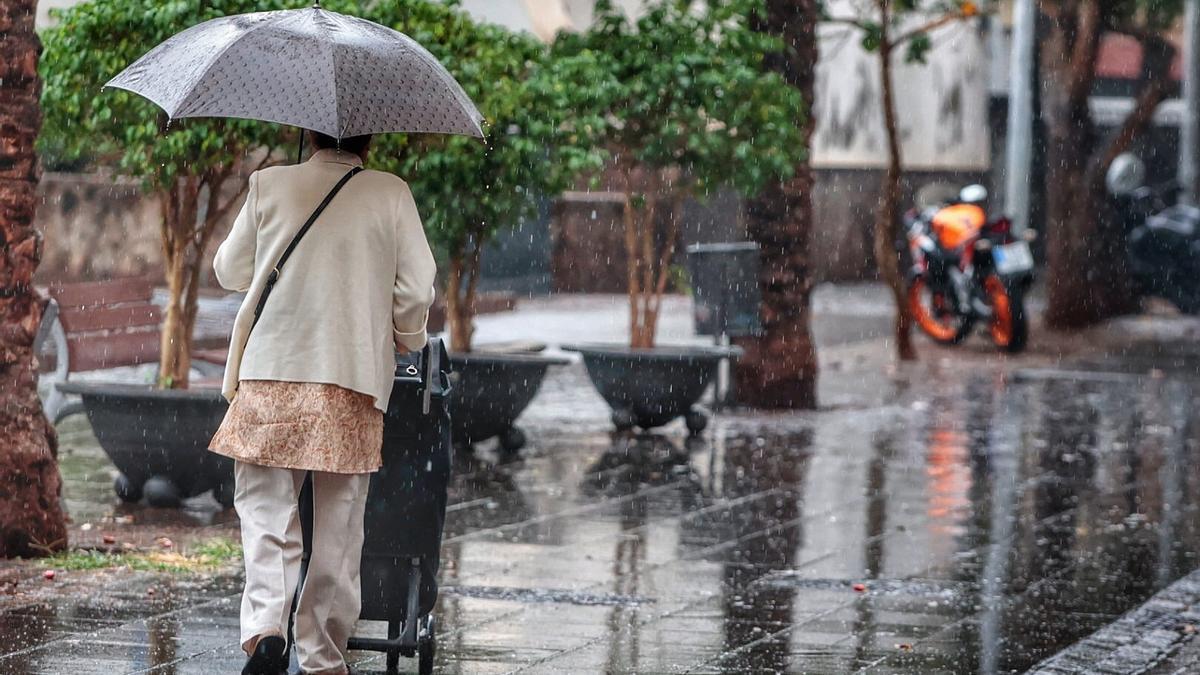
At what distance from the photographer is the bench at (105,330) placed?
10539mm

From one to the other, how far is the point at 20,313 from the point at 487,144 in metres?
3.10

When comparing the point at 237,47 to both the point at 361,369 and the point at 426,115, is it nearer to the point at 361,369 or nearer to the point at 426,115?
the point at 426,115

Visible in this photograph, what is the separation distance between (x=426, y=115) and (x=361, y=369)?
73 centimetres

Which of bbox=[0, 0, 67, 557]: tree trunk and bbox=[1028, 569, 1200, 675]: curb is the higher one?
bbox=[0, 0, 67, 557]: tree trunk

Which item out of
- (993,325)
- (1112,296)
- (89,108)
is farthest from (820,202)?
(89,108)

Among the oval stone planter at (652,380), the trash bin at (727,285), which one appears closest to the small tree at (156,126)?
the oval stone planter at (652,380)

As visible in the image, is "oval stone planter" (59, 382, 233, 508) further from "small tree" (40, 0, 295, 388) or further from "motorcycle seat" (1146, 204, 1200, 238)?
"motorcycle seat" (1146, 204, 1200, 238)

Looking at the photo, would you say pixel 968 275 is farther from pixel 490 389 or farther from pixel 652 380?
pixel 490 389

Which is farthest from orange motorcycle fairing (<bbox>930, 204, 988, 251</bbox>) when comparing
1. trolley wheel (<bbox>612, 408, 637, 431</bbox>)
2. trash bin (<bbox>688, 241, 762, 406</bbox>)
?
trolley wheel (<bbox>612, 408, 637, 431</bbox>)

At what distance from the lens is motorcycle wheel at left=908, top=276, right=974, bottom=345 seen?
19.2 metres

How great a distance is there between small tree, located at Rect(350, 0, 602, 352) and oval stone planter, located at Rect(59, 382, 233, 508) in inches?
67.9

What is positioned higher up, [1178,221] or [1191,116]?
[1191,116]

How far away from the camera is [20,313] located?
7531mm

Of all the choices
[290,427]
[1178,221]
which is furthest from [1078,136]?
[290,427]
